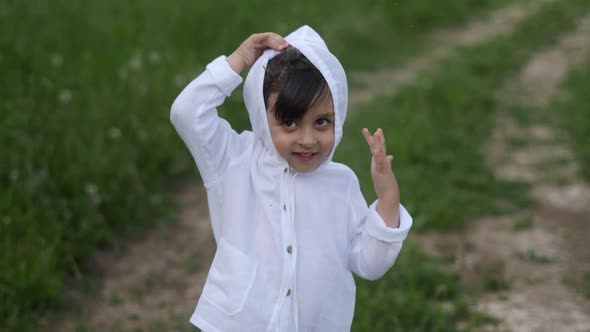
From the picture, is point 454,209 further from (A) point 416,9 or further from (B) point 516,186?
(A) point 416,9

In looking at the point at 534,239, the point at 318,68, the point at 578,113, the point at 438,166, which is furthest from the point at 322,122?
the point at 578,113

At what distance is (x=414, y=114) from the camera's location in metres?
6.30

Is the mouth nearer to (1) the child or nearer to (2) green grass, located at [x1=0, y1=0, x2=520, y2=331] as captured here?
(1) the child

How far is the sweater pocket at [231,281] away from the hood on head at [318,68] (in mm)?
334

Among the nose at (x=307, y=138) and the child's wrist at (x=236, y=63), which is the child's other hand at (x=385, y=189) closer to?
the nose at (x=307, y=138)

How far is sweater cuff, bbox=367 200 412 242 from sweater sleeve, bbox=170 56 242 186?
19.3 inches

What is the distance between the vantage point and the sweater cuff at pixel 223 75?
7.41 feet

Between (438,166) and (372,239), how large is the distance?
338 cm

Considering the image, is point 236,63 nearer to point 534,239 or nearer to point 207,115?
point 207,115

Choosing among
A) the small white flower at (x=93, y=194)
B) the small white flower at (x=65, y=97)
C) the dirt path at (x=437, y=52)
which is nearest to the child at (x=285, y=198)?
the small white flower at (x=93, y=194)

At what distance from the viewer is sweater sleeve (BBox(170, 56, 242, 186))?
2236mm

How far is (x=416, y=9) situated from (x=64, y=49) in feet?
18.4

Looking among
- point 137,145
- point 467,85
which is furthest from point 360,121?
point 137,145

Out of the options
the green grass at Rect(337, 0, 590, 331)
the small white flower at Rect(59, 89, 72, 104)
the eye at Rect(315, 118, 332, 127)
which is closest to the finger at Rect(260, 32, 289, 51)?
the eye at Rect(315, 118, 332, 127)
